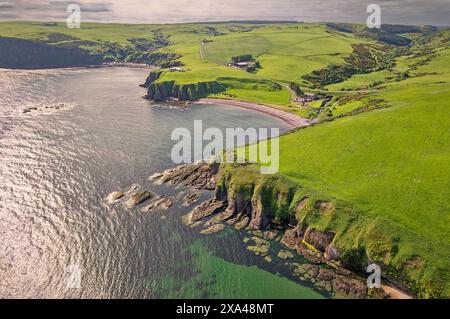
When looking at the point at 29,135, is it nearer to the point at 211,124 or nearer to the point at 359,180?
the point at 211,124

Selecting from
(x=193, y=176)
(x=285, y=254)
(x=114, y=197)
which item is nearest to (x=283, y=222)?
(x=285, y=254)

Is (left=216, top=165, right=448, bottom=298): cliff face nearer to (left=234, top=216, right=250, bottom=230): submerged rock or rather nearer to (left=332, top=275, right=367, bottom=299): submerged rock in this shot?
(left=234, top=216, right=250, bottom=230): submerged rock

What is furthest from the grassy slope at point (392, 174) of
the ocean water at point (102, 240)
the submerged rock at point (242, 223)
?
the ocean water at point (102, 240)

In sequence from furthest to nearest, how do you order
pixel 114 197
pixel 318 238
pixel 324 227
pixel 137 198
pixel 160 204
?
pixel 114 197, pixel 137 198, pixel 160 204, pixel 318 238, pixel 324 227

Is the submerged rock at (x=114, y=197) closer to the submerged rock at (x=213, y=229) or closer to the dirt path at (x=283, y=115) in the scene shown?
the submerged rock at (x=213, y=229)

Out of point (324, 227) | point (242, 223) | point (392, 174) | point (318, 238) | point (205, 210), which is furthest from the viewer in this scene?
point (205, 210)

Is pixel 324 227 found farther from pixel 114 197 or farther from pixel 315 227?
pixel 114 197

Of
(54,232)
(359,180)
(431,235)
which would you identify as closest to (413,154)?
(359,180)

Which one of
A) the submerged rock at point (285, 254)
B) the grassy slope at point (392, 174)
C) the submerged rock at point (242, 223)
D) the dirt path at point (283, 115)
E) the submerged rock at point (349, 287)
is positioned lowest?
the submerged rock at point (349, 287)

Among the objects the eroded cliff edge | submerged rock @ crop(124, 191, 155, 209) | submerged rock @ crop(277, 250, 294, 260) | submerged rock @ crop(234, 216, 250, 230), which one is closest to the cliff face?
the eroded cliff edge
